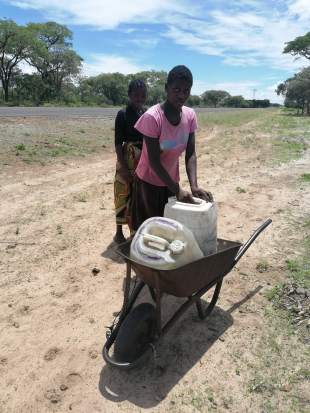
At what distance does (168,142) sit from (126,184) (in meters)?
Answer: 1.36

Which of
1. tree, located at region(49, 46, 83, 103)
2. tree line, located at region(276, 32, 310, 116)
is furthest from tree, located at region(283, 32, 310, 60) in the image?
tree, located at region(49, 46, 83, 103)

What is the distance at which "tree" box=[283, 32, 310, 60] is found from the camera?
3234cm

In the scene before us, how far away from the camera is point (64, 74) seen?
36375 millimetres

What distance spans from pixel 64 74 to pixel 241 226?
37200 mm

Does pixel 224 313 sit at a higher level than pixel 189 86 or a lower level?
lower

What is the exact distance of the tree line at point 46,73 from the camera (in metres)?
28.9

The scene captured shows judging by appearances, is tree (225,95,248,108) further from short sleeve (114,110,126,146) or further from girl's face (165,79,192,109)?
girl's face (165,79,192,109)

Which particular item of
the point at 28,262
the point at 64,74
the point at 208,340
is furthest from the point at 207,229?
the point at 64,74

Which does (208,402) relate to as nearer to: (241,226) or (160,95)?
(241,226)

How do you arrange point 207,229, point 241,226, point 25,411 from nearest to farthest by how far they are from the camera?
1. point 25,411
2. point 207,229
3. point 241,226

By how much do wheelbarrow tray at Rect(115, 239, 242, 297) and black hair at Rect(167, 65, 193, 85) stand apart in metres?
1.20

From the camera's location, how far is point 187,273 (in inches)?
76.4

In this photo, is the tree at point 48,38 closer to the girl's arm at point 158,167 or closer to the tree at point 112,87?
the tree at point 112,87

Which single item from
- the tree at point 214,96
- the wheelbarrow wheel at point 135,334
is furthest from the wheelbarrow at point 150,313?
the tree at point 214,96
